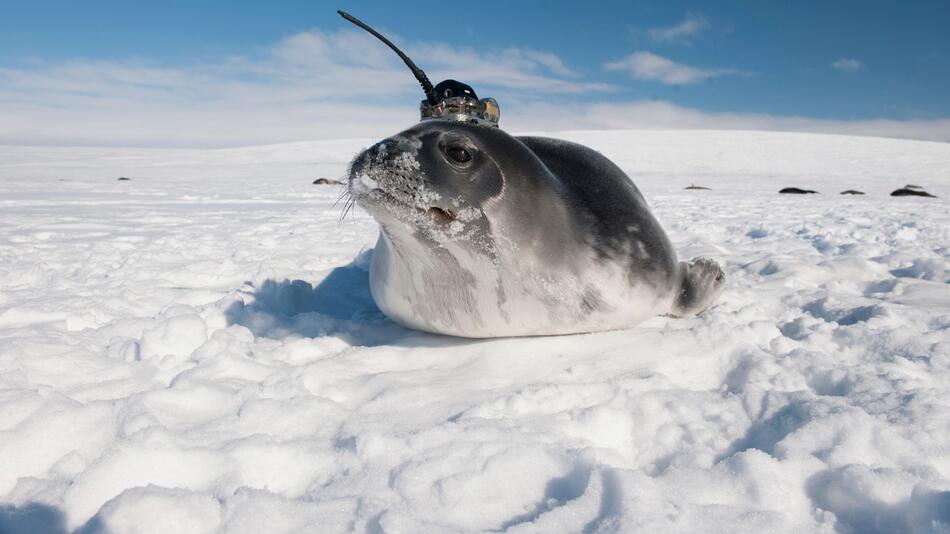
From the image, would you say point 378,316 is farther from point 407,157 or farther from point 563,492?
point 563,492

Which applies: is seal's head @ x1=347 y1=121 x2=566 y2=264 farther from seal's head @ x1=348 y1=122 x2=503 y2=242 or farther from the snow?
the snow

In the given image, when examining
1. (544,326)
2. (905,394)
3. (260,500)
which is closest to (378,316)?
(544,326)

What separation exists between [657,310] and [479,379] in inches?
34.0

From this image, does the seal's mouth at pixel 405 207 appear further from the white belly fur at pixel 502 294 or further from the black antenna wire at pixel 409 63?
the black antenna wire at pixel 409 63

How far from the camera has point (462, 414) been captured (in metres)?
1.55

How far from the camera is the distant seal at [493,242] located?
1.92 m

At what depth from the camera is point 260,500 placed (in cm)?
114

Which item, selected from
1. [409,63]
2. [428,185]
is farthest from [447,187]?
[409,63]

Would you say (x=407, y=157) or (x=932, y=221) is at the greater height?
(x=407, y=157)

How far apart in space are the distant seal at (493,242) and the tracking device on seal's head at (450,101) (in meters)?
1.13

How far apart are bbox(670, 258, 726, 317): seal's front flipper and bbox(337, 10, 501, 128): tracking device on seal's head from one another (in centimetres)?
133

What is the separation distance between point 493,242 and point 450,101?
5.13 feet

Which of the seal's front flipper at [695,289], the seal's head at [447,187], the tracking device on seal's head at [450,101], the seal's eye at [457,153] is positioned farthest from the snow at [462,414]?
the tracking device on seal's head at [450,101]

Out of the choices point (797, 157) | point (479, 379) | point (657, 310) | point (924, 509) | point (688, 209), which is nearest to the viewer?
point (924, 509)
